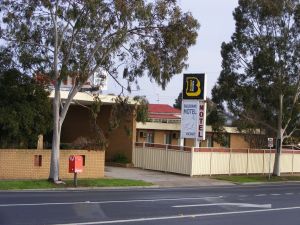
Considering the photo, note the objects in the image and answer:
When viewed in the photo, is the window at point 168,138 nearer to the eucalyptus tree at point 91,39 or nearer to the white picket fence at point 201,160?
the white picket fence at point 201,160

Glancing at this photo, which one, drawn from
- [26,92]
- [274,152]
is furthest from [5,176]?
[274,152]

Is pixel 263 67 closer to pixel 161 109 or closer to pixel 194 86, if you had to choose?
pixel 194 86

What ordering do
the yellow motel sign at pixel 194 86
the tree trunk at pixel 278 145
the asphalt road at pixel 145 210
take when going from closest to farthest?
the asphalt road at pixel 145 210, the yellow motel sign at pixel 194 86, the tree trunk at pixel 278 145

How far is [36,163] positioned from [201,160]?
10856mm

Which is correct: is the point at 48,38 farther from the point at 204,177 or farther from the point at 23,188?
the point at 204,177

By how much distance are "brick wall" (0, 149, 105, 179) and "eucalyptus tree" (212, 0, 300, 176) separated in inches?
505

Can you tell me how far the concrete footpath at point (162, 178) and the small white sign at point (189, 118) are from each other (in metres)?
2.56

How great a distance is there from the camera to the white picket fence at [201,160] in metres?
35.2

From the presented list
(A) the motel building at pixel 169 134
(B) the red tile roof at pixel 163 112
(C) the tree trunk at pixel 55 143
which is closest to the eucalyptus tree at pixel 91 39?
(C) the tree trunk at pixel 55 143

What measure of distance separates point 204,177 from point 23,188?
1429 centimetres

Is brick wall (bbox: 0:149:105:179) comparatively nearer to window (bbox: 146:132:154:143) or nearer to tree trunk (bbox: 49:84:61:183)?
tree trunk (bbox: 49:84:61:183)

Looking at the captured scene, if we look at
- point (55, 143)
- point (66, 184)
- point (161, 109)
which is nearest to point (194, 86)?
point (55, 143)

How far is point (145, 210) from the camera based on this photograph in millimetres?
16891

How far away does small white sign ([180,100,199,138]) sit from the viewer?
35938mm
